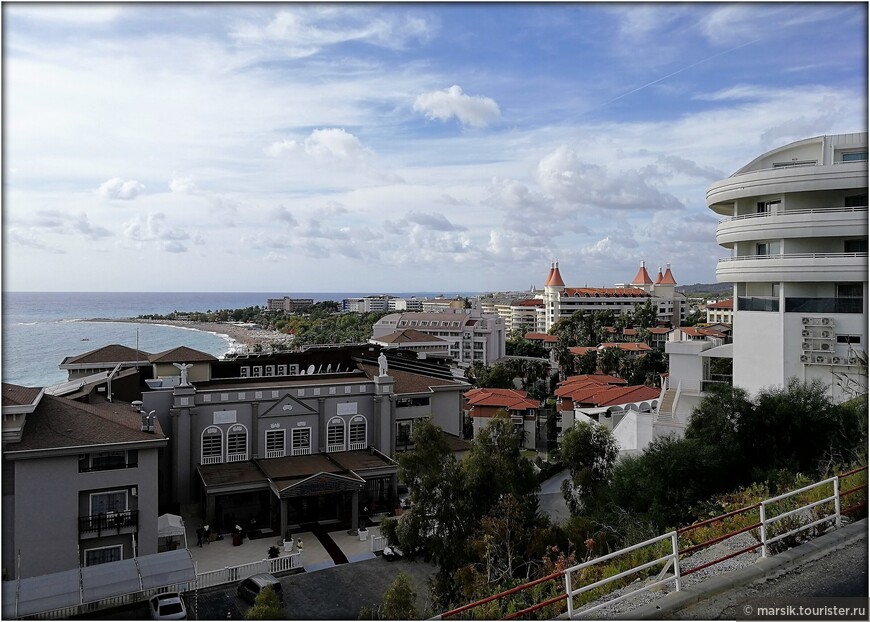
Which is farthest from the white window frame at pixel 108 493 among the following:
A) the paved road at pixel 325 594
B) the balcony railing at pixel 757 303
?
the balcony railing at pixel 757 303

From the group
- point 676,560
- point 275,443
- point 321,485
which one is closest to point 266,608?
point 676,560

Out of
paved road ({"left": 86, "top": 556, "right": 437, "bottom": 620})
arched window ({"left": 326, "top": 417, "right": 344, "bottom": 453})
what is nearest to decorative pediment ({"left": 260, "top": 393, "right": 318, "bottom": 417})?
arched window ({"left": 326, "top": 417, "right": 344, "bottom": 453})

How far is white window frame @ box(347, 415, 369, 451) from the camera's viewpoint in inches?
960

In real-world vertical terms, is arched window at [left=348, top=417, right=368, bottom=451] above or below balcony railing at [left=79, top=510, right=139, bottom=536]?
above

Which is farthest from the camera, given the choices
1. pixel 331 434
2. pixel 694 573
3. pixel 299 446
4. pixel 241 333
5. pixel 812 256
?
pixel 241 333

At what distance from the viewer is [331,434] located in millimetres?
24094

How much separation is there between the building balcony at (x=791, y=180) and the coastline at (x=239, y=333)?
3895 inches

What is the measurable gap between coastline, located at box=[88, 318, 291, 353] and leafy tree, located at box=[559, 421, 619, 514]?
98533mm

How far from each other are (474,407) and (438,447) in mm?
23745

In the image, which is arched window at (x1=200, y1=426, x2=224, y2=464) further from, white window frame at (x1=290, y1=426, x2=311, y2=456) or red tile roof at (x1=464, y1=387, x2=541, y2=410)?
red tile roof at (x1=464, y1=387, x2=541, y2=410)

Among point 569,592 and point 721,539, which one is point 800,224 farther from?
point 569,592

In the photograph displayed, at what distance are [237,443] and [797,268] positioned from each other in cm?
1862

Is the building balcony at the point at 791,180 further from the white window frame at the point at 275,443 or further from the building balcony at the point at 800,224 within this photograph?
the white window frame at the point at 275,443

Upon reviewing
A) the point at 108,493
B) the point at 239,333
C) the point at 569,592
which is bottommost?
the point at 239,333
